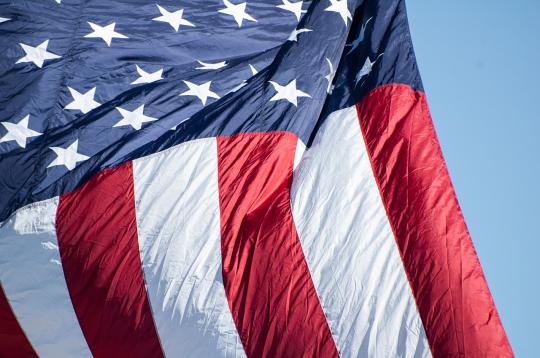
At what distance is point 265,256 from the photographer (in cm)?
746

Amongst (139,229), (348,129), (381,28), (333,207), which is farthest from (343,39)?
(139,229)

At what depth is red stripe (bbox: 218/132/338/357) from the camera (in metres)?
7.10

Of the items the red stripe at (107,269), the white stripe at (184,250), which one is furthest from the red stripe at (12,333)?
the white stripe at (184,250)

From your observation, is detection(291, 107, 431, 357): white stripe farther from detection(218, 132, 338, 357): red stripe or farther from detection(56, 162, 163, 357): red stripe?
detection(56, 162, 163, 357): red stripe

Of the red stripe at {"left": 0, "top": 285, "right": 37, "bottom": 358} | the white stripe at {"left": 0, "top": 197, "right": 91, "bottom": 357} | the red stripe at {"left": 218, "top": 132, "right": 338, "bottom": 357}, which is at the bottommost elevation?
the red stripe at {"left": 0, "top": 285, "right": 37, "bottom": 358}

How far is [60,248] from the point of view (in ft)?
25.4

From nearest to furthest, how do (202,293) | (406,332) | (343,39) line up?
(406,332)
(202,293)
(343,39)

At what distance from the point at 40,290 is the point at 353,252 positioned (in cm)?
261

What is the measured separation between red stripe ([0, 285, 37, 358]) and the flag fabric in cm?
2

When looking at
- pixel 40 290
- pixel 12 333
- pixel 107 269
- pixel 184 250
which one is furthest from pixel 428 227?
pixel 12 333

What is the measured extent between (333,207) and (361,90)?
1.43 meters

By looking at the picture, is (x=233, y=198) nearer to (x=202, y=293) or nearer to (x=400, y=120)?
(x=202, y=293)

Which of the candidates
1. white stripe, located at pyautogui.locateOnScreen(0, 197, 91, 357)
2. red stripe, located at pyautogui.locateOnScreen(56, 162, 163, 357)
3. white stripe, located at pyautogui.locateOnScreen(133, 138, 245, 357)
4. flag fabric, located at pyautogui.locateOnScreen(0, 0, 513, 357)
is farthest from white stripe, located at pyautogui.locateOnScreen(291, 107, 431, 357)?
white stripe, located at pyautogui.locateOnScreen(0, 197, 91, 357)

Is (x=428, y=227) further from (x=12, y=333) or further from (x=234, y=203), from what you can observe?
(x=12, y=333)
